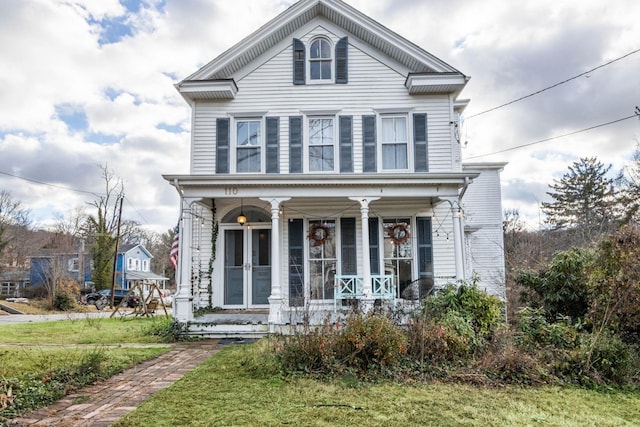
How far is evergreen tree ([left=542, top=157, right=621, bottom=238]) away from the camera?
95.9ft

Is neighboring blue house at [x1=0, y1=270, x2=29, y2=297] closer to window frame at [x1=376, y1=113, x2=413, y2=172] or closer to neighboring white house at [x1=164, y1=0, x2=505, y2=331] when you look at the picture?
neighboring white house at [x1=164, y1=0, x2=505, y2=331]

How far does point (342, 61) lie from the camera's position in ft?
36.6

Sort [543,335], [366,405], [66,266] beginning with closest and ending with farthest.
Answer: [366,405]
[543,335]
[66,266]

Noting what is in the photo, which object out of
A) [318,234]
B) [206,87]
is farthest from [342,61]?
[318,234]

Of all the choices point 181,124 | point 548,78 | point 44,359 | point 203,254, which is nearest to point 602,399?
point 44,359

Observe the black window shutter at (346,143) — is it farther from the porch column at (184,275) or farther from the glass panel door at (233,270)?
the porch column at (184,275)

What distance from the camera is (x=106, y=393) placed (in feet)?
15.7

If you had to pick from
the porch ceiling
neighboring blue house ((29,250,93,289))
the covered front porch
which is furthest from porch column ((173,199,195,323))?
neighboring blue house ((29,250,93,289))

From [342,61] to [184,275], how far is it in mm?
6984

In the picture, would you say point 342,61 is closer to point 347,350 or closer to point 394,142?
point 394,142

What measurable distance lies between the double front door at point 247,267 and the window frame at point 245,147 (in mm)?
1671

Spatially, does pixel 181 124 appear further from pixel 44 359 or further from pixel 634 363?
pixel 634 363

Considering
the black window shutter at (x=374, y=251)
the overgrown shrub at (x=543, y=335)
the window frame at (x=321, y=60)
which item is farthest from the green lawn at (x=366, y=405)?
the window frame at (x=321, y=60)

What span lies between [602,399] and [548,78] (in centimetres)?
1028
